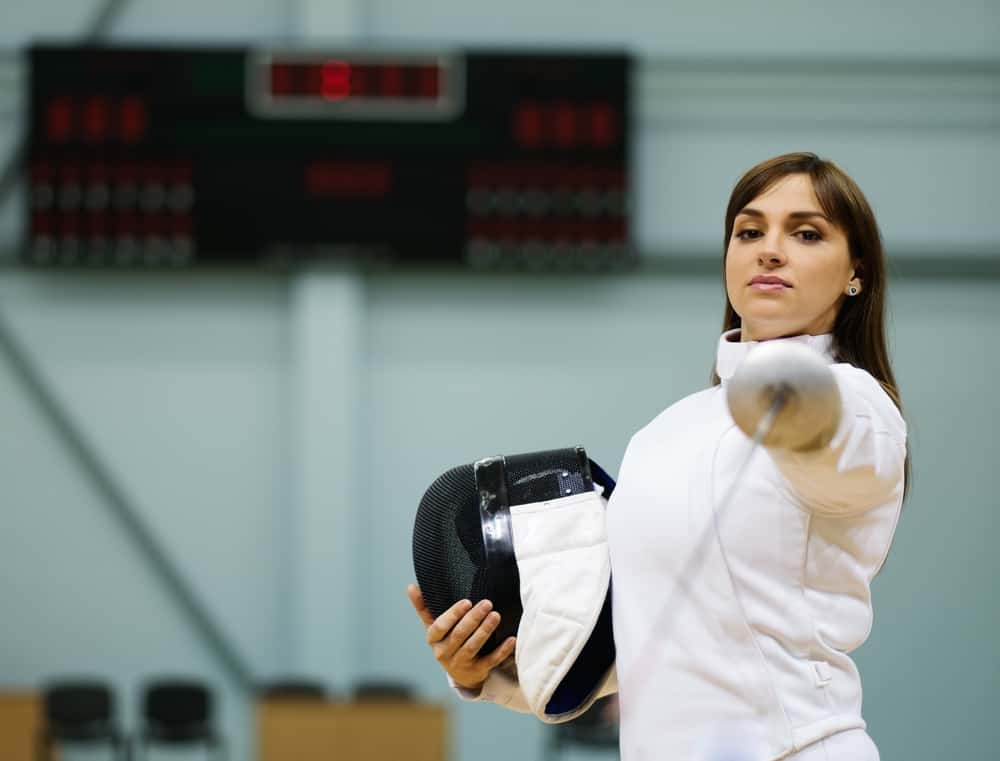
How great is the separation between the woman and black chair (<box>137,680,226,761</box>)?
4.08 meters

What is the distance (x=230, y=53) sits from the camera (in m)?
5.45

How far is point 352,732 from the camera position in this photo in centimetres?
459

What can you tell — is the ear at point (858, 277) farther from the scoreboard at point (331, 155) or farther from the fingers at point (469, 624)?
the scoreboard at point (331, 155)

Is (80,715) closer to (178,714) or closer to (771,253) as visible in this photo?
(178,714)

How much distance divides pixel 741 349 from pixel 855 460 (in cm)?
28

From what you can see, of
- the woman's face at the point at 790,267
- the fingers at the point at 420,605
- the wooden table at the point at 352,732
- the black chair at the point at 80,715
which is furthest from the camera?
the black chair at the point at 80,715

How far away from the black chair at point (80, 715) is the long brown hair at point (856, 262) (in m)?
4.40

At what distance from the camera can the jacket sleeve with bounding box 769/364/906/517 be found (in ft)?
3.90

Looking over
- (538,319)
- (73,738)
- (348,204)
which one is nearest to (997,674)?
(538,319)

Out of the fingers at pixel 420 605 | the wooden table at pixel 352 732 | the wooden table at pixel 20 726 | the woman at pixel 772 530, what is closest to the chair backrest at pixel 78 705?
the wooden table at pixel 20 726

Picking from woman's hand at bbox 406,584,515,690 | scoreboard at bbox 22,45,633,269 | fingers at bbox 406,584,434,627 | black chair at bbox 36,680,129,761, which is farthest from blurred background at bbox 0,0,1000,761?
woman's hand at bbox 406,584,515,690

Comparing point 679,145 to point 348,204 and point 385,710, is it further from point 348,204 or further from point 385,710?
point 385,710

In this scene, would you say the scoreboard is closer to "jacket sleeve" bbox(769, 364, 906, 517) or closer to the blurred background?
the blurred background

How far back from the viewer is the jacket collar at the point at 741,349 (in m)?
1.44
